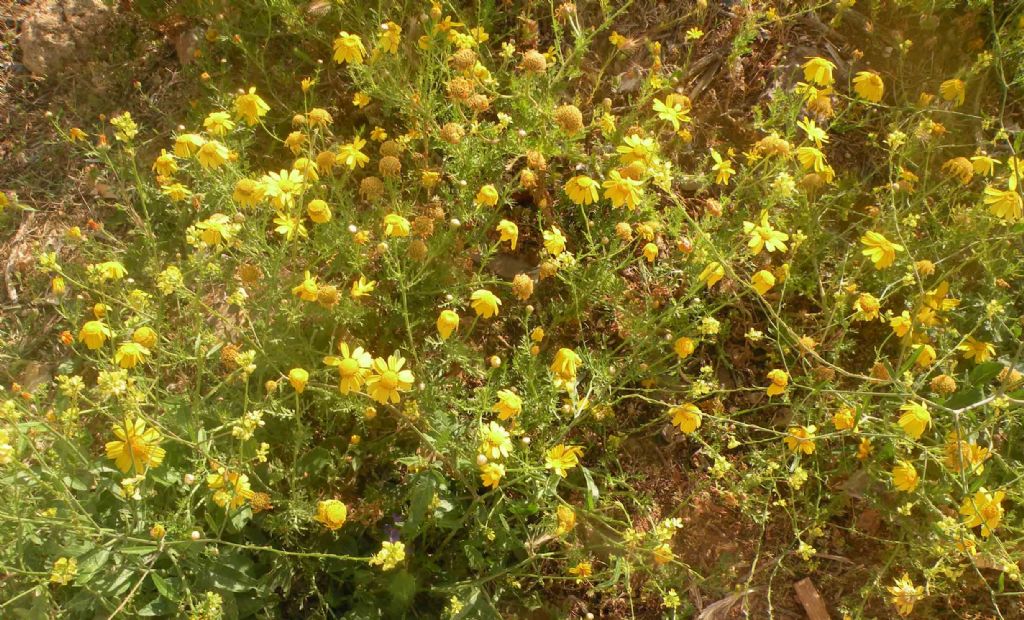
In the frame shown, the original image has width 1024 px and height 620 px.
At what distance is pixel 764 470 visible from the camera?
2.59 metres

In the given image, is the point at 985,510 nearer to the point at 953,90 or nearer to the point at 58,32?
the point at 953,90

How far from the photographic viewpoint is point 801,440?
2.46 m

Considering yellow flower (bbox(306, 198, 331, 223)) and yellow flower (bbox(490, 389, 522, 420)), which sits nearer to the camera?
yellow flower (bbox(490, 389, 522, 420))

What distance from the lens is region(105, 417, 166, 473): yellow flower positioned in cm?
201

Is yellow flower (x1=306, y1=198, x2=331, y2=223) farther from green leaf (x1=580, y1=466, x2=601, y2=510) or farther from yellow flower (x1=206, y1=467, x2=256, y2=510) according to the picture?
green leaf (x1=580, y1=466, x2=601, y2=510)

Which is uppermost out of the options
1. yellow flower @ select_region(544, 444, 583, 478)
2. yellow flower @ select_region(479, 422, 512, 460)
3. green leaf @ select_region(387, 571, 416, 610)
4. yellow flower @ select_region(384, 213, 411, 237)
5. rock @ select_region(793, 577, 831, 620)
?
yellow flower @ select_region(384, 213, 411, 237)

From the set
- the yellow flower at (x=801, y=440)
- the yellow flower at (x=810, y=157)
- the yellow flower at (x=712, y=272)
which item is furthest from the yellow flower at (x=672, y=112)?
the yellow flower at (x=801, y=440)

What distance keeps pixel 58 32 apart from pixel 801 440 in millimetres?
4081

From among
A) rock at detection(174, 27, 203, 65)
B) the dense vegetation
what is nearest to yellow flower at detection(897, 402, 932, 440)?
the dense vegetation

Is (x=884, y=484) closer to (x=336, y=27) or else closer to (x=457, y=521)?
(x=457, y=521)

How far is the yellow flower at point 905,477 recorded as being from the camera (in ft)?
8.01

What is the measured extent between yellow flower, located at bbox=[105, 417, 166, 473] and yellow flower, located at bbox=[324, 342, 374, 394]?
1.79 feet

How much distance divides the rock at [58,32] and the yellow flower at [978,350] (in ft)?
14.6

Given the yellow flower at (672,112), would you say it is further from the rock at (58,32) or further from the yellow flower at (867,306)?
the rock at (58,32)
